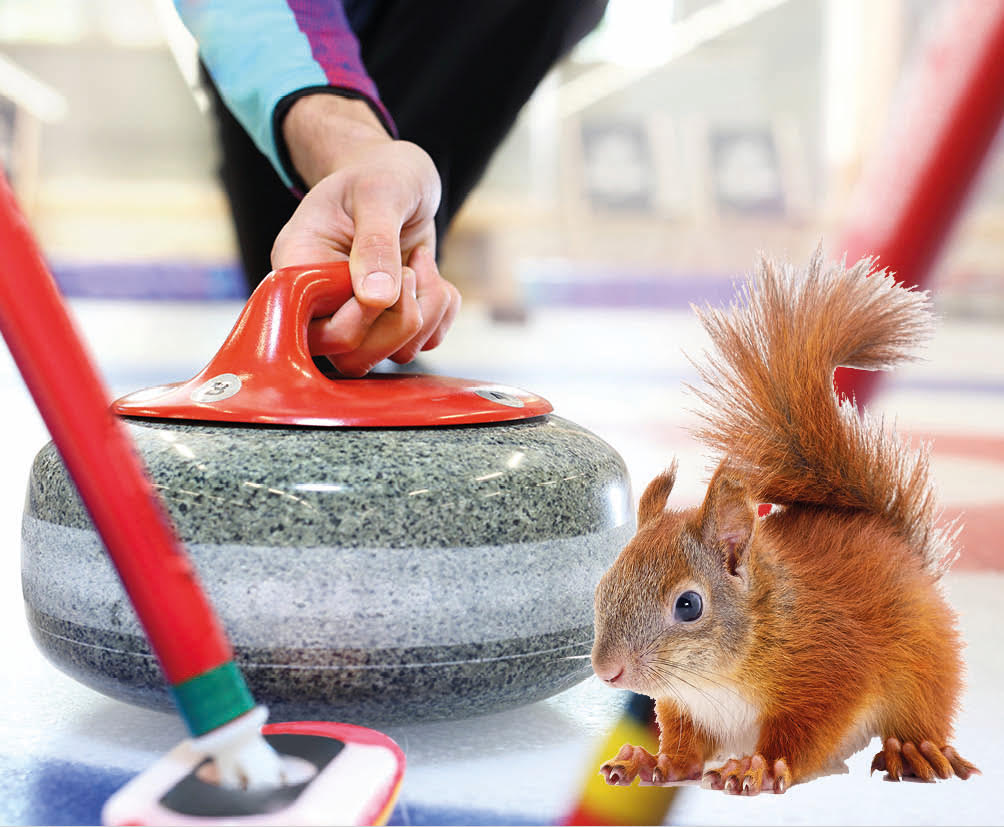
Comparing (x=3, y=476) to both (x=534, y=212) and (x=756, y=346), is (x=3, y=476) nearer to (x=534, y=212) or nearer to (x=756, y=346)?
(x=756, y=346)

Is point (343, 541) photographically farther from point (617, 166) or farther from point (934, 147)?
point (617, 166)

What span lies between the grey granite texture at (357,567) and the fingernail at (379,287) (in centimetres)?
10

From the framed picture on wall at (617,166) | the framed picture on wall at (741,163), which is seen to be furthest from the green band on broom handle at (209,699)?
the framed picture on wall at (741,163)

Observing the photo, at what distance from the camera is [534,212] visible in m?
5.45

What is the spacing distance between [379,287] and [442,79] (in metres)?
0.71

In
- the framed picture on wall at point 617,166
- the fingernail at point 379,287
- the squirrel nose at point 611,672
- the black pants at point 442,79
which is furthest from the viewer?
the framed picture on wall at point 617,166

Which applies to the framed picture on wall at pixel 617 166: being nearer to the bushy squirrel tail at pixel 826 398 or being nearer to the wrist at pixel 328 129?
the wrist at pixel 328 129

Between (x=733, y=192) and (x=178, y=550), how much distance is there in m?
7.87

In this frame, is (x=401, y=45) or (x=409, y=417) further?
(x=401, y=45)

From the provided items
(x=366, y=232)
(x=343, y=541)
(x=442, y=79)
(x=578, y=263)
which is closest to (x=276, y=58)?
(x=366, y=232)

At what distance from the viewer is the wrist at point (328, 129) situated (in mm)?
898

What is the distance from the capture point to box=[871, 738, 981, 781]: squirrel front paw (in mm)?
553

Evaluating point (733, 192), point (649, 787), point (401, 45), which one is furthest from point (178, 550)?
point (733, 192)

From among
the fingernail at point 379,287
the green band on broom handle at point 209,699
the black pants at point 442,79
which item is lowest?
the green band on broom handle at point 209,699
